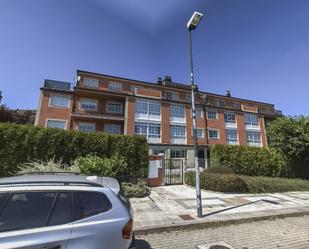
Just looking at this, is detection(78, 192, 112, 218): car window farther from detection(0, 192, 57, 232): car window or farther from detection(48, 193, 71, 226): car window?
detection(0, 192, 57, 232): car window

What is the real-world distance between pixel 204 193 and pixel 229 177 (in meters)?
1.73

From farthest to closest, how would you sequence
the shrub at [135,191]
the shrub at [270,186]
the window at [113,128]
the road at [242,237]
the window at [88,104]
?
the window at [113,128], the window at [88,104], the shrub at [270,186], the shrub at [135,191], the road at [242,237]

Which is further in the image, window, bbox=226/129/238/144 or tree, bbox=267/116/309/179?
window, bbox=226/129/238/144

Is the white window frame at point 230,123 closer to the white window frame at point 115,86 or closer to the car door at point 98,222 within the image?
the white window frame at point 115,86

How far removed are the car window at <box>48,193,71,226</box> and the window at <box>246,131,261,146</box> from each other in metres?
38.2

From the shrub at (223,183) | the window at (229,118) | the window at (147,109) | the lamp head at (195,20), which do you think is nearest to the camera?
the lamp head at (195,20)

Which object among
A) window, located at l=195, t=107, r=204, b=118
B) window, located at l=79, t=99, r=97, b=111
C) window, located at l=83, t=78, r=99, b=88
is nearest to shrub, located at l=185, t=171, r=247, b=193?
window, located at l=79, t=99, r=97, b=111

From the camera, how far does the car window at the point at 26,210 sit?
2.54 meters

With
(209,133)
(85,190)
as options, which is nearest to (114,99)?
(209,133)

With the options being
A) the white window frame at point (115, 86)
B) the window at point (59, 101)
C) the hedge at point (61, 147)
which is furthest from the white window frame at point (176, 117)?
the hedge at point (61, 147)

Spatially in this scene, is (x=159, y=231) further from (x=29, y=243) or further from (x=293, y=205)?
(x=293, y=205)

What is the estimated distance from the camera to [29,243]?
7.84ft

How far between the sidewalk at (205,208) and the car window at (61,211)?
11.0 feet

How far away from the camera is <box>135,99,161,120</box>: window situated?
2972 centimetres
